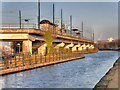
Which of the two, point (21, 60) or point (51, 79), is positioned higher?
point (21, 60)

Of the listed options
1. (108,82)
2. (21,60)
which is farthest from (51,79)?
(108,82)

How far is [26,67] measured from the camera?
21734 mm

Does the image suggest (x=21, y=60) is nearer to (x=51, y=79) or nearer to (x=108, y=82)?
(x=51, y=79)

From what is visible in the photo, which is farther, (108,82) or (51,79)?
(51,79)

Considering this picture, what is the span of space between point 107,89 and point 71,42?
65987mm

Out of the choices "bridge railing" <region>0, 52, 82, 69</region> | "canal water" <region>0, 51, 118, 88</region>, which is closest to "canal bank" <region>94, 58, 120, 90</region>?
"canal water" <region>0, 51, 118, 88</region>

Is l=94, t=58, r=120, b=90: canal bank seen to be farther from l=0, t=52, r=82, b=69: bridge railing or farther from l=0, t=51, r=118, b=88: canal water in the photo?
l=0, t=52, r=82, b=69: bridge railing

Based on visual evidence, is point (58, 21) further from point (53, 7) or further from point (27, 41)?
point (27, 41)

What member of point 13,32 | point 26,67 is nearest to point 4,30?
point 13,32

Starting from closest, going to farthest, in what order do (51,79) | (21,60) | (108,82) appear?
(108,82) → (51,79) → (21,60)

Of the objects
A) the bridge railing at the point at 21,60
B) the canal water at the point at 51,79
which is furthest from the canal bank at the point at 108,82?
the bridge railing at the point at 21,60

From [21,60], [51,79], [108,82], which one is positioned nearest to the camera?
[108,82]

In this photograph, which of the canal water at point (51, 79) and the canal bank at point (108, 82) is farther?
the canal water at point (51, 79)

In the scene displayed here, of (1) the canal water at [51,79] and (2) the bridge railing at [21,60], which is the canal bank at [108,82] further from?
(2) the bridge railing at [21,60]
